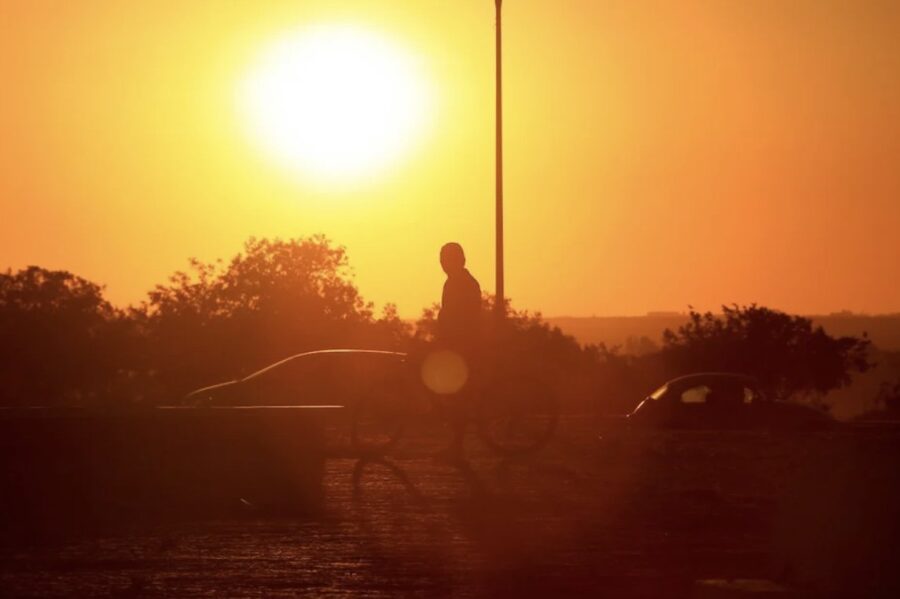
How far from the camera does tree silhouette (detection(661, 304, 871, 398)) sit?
6712 centimetres

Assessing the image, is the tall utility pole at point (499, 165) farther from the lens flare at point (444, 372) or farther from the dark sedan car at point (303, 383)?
the lens flare at point (444, 372)

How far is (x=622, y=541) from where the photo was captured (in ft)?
31.7

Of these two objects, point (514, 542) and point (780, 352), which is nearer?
point (514, 542)

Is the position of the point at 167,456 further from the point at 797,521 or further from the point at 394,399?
the point at 797,521

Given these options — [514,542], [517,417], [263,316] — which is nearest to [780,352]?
[263,316]

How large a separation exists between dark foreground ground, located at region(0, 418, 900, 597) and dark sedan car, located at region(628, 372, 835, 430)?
1667 cm

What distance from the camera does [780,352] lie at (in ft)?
221

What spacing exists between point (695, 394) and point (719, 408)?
69 cm

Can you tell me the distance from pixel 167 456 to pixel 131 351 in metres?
69.3

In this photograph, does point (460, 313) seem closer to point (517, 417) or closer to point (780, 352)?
point (517, 417)

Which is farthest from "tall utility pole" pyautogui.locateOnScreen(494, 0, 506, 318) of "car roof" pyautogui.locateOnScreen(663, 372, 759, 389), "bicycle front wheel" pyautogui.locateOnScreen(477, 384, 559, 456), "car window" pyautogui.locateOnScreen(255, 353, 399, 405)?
"bicycle front wheel" pyautogui.locateOnScreen(477, 384, 559, 456)

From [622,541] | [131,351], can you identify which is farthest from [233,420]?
[131,351]

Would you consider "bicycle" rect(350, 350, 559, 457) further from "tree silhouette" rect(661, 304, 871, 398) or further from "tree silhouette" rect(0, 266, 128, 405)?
"tree silhouette" rect(0, 266, 128, 405)

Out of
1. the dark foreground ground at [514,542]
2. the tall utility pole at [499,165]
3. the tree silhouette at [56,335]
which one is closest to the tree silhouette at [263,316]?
the tree silhouette at [56,335]
